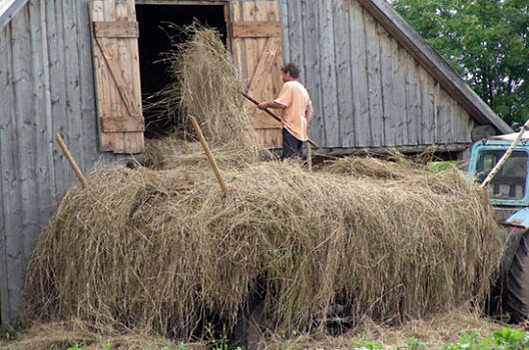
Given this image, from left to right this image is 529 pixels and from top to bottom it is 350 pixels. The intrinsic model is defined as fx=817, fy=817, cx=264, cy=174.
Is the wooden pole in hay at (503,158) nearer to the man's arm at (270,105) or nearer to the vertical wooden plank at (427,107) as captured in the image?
the man's arm at (270,105)

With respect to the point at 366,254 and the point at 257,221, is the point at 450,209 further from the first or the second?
the point at 257,221

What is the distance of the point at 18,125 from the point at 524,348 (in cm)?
576

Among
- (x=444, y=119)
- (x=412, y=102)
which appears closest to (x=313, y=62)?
(x=412, y=102)

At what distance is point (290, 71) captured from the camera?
9.84 meters

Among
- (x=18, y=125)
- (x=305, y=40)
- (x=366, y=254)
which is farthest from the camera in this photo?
(x=305, y=40)

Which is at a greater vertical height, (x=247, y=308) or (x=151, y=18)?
(x=151, y=18)

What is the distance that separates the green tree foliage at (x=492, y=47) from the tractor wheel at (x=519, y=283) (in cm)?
923

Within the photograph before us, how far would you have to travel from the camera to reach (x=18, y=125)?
9078mm

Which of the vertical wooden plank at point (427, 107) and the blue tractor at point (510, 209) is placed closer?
the blue tractor at point (510, 209)

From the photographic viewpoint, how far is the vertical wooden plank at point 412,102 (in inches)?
444

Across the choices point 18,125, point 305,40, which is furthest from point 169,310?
point 305,40

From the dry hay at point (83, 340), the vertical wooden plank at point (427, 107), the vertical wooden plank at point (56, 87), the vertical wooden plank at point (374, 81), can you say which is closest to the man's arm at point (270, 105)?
the vertical wooden plank at point (374, 81)

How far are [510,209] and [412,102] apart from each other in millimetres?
2790

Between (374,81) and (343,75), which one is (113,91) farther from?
(374,81)
